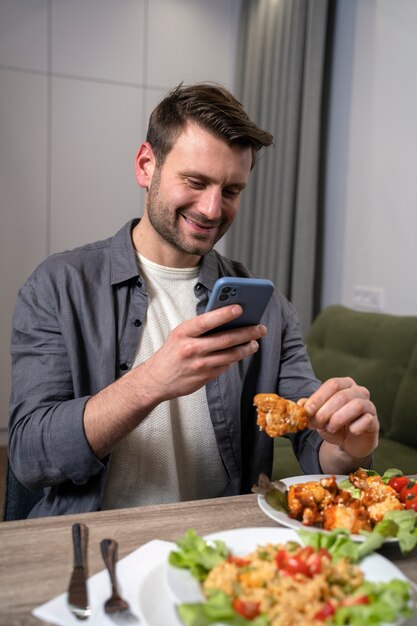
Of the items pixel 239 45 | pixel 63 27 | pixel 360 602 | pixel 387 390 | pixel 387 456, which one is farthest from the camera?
pixel 239 45

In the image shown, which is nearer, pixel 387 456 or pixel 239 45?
pixel 387 456

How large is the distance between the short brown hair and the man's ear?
2 centimetres

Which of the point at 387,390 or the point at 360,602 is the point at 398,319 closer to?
the point at 387,390

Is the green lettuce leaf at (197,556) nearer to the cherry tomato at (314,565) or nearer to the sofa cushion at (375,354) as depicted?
the cherry tomato at (314,565)

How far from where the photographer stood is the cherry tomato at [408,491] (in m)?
1.01

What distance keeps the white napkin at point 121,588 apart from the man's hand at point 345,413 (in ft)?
1.23

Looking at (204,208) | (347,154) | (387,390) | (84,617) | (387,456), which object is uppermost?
(347,154)

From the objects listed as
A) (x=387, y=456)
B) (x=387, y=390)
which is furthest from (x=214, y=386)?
(x=387, y=390)

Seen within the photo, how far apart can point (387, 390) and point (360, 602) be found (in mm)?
1942

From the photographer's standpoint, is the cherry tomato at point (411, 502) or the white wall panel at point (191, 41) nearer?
the cherry tomato at point (411, 502)

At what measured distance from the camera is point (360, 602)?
663 millimetres

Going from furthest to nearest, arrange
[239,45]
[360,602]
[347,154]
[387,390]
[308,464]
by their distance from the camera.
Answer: [239,45]
[347,154]
[387,390]
[308,464]
[360,602]

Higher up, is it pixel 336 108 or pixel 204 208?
pixel 336 108

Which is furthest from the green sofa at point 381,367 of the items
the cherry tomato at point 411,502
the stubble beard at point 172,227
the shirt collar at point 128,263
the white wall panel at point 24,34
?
Answer: the white wall panel at point 24,34
